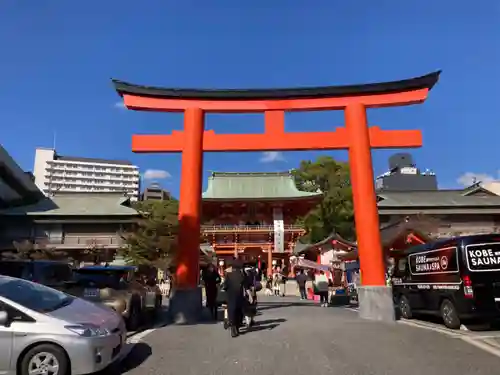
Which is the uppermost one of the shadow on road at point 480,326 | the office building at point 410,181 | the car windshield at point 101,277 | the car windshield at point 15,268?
the office building at point 410,181

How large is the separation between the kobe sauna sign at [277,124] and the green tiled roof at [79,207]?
72.2 ft

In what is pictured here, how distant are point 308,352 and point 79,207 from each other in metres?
31.5

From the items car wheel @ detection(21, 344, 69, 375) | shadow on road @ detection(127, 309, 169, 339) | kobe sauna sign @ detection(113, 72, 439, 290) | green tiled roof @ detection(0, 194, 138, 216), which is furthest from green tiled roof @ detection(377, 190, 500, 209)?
car wheel @ detection(21, 344, 69, 375)

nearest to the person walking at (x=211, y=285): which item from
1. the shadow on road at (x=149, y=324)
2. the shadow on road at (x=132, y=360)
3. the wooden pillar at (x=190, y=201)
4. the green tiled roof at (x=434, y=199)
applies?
the wooden pillar at (x=190, y=201)

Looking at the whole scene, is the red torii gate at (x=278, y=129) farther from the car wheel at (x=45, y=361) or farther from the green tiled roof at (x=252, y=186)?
the green tiled roof at (x=252, y=186)

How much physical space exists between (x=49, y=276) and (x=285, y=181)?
102 feet

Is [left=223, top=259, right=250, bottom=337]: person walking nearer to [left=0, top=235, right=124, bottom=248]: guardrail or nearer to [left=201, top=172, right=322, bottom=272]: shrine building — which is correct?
[left=0, top=235, right=124, bottom=248]: guardrail

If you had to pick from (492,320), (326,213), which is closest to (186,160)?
(492,320)

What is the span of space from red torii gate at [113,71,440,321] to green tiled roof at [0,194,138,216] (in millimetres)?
22005

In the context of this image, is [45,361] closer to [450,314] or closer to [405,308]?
[450,314]

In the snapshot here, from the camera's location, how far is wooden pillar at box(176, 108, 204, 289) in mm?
11180

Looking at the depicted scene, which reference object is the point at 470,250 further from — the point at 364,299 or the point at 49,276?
the point at 49,276

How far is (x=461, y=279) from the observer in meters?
8.89

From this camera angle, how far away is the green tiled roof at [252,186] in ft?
119
